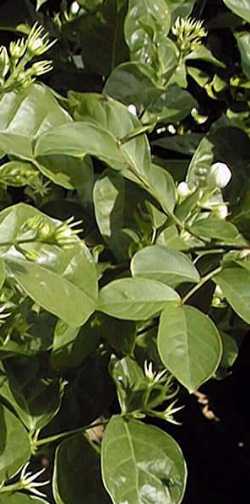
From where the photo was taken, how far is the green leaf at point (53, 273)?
1258mm

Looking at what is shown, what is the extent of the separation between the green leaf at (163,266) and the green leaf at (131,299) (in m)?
0.02

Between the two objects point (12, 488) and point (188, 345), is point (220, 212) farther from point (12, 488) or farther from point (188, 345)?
point (12, 488)

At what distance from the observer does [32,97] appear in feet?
4.93

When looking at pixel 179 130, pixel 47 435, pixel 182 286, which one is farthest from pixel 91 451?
pixel 179 130

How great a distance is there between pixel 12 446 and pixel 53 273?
0.23 m

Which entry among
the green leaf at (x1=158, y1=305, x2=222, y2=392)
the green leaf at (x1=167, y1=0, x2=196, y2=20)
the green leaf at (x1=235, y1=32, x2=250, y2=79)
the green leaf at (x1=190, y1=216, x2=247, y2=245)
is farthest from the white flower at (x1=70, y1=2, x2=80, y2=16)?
the green leaf at (x1=158, y1=305, x2=222, y2=392)

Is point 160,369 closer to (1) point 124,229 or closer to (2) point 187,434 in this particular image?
(1) point 124,229

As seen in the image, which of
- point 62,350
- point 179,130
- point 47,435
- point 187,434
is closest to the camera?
point 62,350

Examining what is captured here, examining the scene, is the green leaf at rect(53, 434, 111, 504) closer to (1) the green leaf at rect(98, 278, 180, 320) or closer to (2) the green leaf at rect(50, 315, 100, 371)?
(2) the green leaf at rect(50, 315, 100, 371)

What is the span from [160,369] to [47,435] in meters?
0.17

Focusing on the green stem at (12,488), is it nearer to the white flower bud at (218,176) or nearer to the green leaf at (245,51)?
the white flower bud at (218,176)

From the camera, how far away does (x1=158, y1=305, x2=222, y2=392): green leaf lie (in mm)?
1262

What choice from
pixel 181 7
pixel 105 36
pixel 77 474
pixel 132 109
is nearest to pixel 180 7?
pixel 181 7

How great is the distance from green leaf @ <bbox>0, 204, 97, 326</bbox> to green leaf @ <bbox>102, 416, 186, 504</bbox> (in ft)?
0.63
